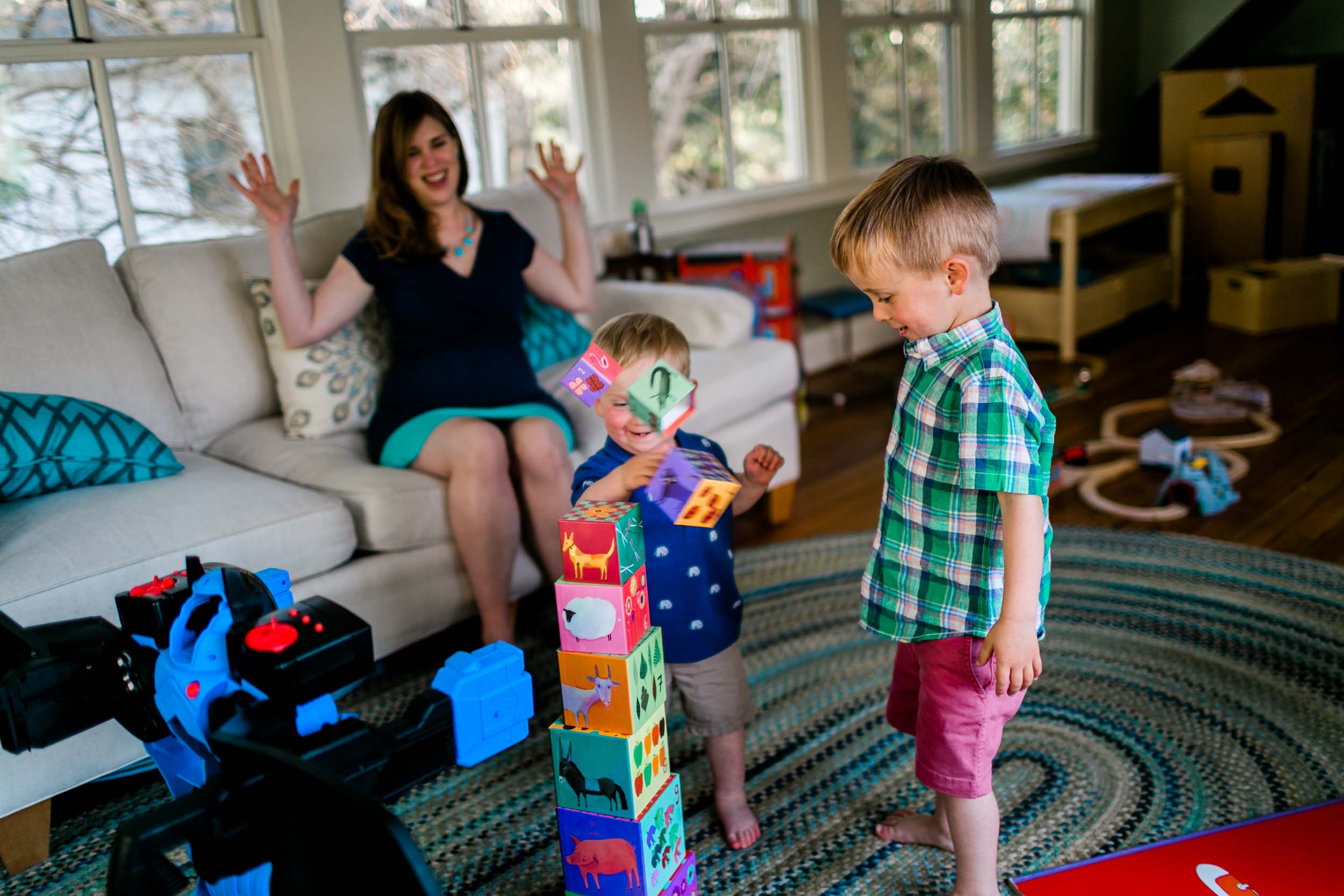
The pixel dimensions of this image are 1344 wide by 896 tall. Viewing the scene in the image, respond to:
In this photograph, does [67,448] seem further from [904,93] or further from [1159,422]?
[904,93]

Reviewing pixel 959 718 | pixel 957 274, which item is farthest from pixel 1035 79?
pixel 959 718

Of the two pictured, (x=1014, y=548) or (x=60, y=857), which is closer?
(x=1014, y=548)

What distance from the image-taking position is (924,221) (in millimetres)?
1224

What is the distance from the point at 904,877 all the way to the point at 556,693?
0.81 metres

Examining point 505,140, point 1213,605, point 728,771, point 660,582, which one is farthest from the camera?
point 505,140

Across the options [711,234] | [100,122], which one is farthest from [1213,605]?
[100,122]

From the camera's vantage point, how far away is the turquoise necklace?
2.36 m

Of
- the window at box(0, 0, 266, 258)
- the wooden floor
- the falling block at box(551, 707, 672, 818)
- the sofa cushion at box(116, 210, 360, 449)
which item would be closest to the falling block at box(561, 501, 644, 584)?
the falling block at box(551, 707, 672, 818)

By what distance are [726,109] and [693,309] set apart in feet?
5.64

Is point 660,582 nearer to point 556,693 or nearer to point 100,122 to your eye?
point 556,693

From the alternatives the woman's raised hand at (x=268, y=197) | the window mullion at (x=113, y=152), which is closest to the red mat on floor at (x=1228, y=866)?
the woman's raised hand at (x=268, y=197)

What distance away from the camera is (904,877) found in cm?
152

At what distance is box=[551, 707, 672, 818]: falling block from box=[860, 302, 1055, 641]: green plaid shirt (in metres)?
0.33

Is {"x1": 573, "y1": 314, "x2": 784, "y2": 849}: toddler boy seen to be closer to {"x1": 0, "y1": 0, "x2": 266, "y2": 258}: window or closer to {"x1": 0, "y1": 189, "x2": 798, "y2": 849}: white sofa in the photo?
{"x1": 0, "y1": 189, "x2": 798, "y2": 849}: white sofa
